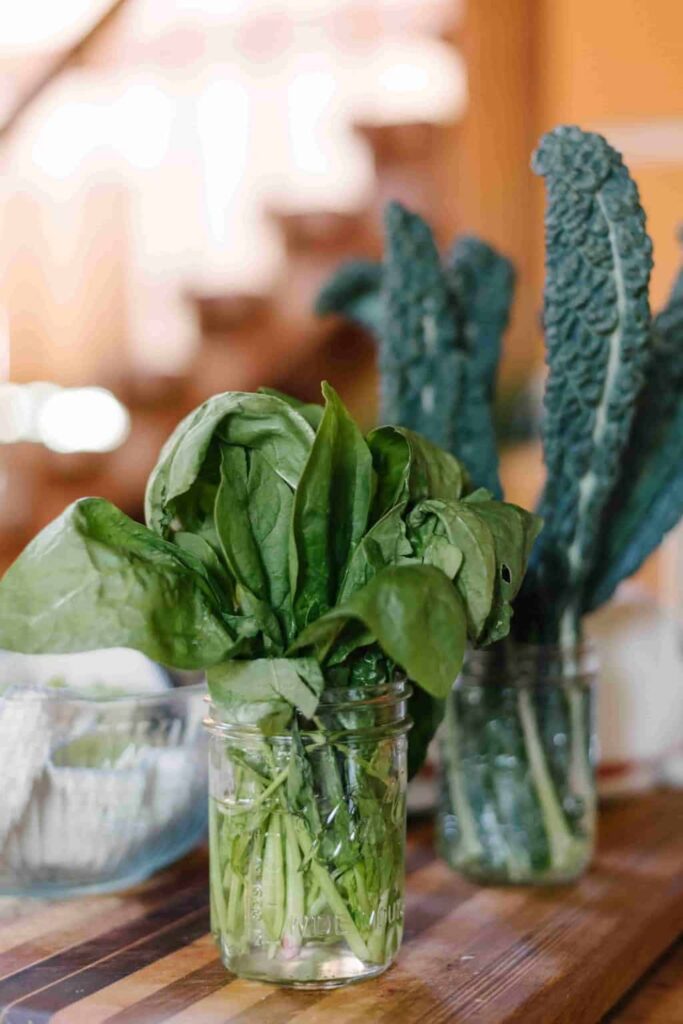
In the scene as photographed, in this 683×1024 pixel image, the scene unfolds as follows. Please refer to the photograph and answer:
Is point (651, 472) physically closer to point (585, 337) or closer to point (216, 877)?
point (585, 337)

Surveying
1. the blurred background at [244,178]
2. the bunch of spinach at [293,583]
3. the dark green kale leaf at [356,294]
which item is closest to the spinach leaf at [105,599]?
the bunch of spinach at [293,583]

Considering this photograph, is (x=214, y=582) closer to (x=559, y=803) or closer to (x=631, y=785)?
(x=559, y=803)

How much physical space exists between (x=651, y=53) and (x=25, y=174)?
117cm

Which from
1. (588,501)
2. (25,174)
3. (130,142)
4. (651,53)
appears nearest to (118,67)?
(130,142)

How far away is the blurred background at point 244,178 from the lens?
1948 millimetres

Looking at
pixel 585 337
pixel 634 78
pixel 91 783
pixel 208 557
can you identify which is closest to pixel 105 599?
pixel 208 557

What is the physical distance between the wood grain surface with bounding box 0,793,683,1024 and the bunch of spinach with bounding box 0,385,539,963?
0.03 m

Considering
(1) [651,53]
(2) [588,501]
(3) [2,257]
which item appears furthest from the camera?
(1) [651,53]

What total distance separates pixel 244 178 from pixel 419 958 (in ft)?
6.32

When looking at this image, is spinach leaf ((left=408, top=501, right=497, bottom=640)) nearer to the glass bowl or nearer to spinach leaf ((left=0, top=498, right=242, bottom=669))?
spinach leaf ((left=0, top=498, right=242, bottom=669))

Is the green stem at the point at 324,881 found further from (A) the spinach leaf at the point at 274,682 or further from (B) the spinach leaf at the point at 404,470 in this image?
(B) the spinach leaf at the point at 404,470

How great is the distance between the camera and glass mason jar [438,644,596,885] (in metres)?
0.78

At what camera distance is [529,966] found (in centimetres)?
64

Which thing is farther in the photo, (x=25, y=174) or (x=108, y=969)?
(x=25, y=174)
